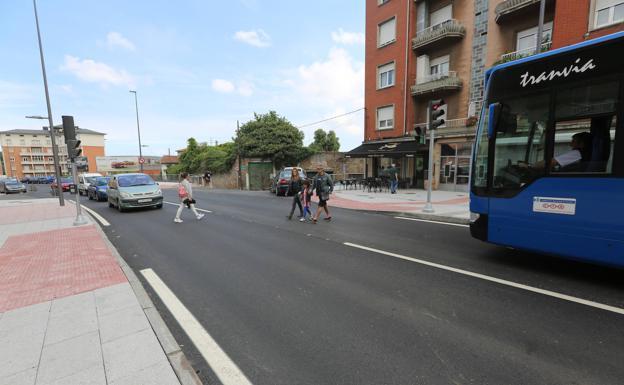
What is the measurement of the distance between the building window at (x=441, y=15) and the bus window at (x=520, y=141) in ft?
58.7

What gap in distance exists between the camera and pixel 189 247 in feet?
21.6

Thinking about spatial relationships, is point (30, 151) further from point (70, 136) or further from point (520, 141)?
point (520, 141)

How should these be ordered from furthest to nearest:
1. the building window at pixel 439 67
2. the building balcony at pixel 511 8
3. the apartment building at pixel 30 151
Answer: the apartment building at pixel 30 151, the building window at pixel 439 67, the building balcony at pixel 511 8

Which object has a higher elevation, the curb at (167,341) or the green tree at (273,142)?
the green tree at (273,142)

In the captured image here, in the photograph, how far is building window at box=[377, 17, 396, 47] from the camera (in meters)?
20.8

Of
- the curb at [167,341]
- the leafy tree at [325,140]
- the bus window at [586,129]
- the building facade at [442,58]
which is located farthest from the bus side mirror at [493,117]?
the leafy tree at [325,140]

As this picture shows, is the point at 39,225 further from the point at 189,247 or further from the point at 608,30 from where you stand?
the point at 608,30

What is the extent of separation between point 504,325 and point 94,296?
4963 mm

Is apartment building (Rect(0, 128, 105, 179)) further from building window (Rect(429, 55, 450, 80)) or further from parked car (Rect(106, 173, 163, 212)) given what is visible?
building window (Rect(429, 55, 450, 80))

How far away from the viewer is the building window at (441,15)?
18547 millimetres

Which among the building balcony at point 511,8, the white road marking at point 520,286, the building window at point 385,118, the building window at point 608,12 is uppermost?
the building balcony at point 511,8

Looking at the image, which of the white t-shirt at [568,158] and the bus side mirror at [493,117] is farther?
the bus side mirror at [493,117]

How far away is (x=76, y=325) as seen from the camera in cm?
313

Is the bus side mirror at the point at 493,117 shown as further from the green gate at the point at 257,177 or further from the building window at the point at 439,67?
the green gate at the point at 257,177
